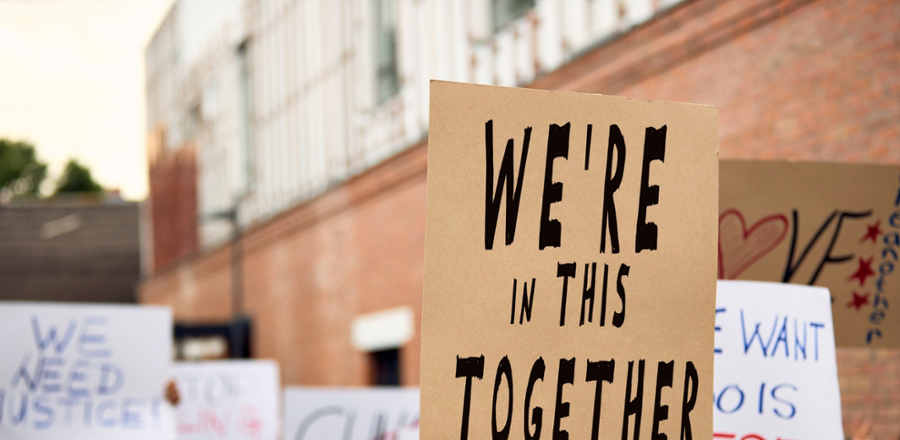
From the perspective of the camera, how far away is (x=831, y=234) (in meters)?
3.33

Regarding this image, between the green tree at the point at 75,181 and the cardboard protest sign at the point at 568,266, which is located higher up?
the green tree at the point at 75,181

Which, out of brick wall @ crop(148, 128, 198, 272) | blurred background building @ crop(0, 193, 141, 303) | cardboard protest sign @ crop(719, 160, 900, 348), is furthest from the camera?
blurred background building @ crop(0, 193, 141, 303)


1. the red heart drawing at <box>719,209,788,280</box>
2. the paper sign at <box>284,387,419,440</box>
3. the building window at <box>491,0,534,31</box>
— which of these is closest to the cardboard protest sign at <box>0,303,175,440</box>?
the paper sign at <box>284,387,419,440</box>

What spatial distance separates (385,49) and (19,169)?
45468mm

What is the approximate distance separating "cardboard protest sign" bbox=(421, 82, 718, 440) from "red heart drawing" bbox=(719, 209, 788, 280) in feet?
4.38

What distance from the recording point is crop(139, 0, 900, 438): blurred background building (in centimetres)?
539

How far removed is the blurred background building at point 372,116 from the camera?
5.39 m

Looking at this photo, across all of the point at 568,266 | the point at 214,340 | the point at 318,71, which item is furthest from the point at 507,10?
the point at 214,340

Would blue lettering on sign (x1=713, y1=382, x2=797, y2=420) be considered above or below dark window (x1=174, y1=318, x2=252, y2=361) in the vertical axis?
above

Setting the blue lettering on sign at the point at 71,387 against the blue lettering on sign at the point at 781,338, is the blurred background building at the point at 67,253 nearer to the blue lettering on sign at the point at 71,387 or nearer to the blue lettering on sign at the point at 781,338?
the blue lettering on sign at the point at 71,387

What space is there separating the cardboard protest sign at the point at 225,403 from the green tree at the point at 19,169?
156 ft

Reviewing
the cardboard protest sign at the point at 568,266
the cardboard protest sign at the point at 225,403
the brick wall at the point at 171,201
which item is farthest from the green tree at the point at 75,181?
the cardboard protest sign at the point at 568,266

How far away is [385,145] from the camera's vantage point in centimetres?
1035

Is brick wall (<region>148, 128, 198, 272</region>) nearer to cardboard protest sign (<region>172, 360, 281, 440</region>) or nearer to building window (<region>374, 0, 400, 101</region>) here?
building window (<region>374, 0, 400, 101</region>)
